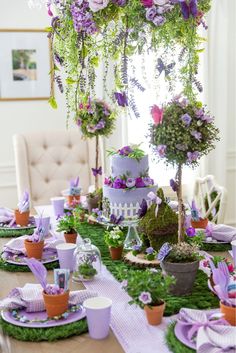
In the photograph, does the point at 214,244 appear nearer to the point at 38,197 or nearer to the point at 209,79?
the point at 38,197

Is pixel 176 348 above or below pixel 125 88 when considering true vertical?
below

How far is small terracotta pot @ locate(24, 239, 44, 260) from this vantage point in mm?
2047

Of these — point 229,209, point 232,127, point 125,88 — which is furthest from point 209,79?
point 125,88

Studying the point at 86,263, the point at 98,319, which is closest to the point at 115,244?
the point at 86,263

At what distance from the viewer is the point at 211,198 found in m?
3.10

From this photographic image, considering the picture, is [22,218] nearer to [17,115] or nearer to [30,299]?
[30,299]

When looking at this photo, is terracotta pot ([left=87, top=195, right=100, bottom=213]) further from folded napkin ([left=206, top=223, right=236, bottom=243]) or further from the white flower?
the white flower

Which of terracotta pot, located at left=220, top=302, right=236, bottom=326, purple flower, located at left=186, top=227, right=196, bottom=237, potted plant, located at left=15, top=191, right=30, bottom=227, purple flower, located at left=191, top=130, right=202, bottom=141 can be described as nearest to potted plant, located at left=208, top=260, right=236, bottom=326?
terracotta pot, located at left=220, top=302, right=236, bottom=326

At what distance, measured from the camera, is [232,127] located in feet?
14.8

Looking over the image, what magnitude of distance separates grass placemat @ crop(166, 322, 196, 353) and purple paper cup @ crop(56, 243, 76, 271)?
2.04 feet

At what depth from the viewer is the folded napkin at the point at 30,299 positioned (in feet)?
5.03

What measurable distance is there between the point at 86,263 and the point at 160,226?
30 centimetres

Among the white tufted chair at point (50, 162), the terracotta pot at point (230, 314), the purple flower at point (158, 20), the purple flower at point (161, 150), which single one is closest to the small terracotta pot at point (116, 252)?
the purple flower at point (161, 150)

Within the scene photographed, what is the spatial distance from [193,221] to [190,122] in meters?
0.82
